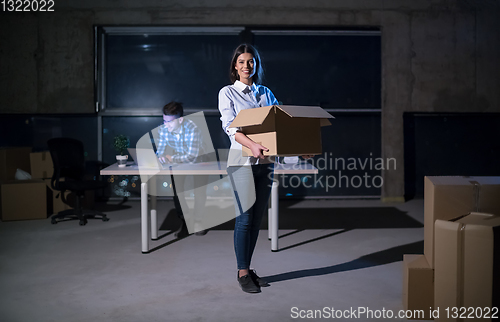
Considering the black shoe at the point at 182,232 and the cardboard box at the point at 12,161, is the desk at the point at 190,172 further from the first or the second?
the cardboard box at the point at 12,161

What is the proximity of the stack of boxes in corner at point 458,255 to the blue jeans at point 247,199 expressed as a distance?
2.71 feet

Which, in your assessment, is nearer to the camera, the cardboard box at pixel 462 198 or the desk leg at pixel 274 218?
the cardboard box at pixel 462 198

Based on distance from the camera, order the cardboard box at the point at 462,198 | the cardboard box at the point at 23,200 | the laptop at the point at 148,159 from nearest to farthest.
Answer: the cardboard box at the point at 462,198
the laptop at the point at 148,159
the cardboard box at the point at 23,200

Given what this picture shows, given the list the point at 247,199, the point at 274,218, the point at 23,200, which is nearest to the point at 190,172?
the point at 274,218

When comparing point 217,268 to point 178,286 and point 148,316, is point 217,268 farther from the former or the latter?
point 148,316

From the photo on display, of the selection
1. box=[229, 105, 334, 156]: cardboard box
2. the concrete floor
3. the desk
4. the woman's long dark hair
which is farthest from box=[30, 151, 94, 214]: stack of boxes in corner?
box=[229, 105, 334, 156]: cardboard box

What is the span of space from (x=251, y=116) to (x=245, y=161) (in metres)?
0.27

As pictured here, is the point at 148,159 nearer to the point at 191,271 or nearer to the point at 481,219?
the point at 191,271

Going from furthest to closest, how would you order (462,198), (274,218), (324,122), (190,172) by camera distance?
(274,218) → (190,172) → (324,122) → (462,198)

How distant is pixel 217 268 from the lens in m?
3.06

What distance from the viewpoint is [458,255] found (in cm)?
193

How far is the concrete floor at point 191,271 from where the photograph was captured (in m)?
2.38

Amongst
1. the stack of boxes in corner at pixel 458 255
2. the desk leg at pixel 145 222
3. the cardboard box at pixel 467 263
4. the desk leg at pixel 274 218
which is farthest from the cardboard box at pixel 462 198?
the desk leg at pixel 145 222

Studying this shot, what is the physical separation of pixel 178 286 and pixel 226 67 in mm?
3630
